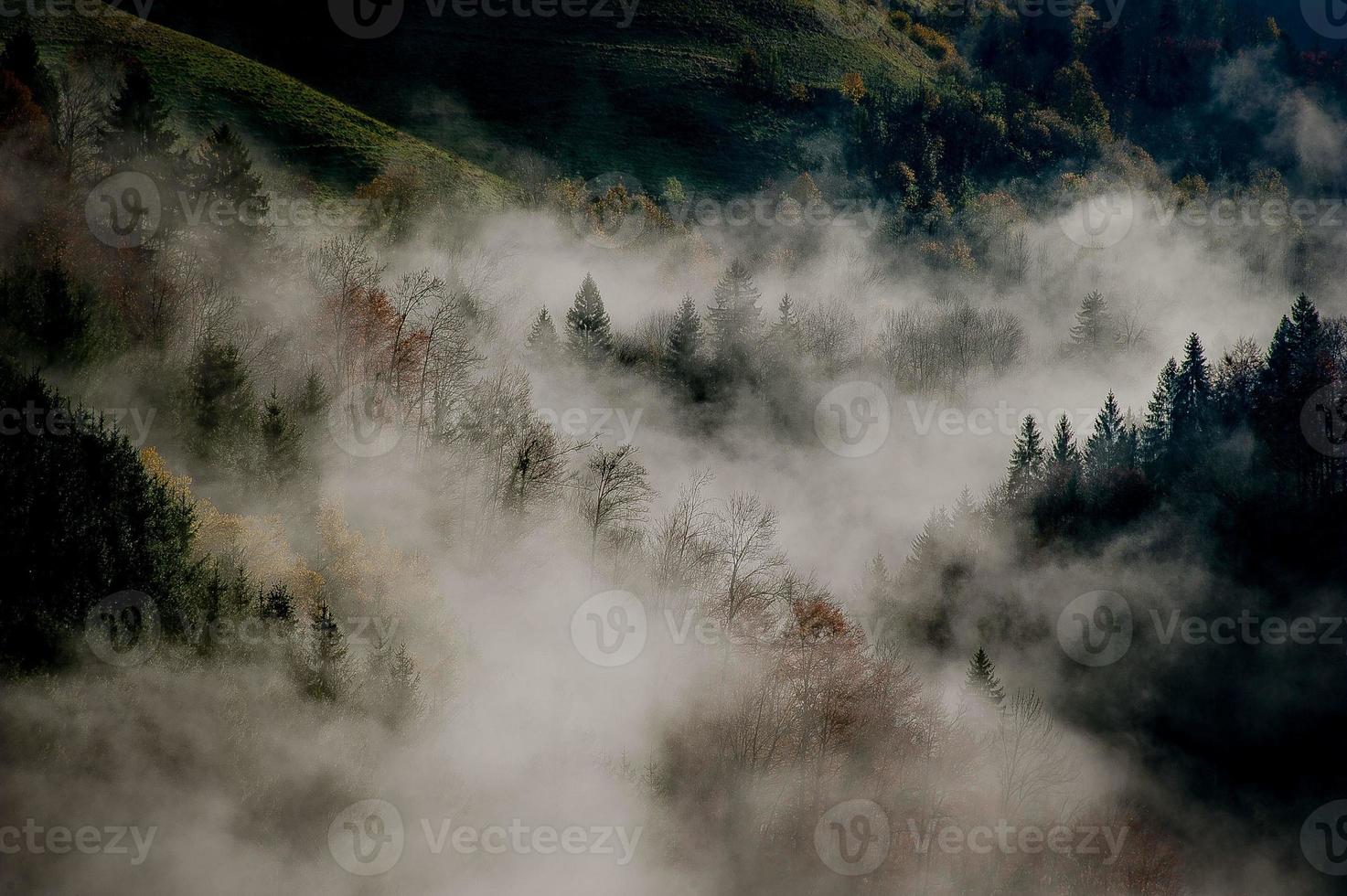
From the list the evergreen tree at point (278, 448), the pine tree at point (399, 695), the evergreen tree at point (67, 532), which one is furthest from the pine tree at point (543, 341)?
the evergreen tree at point (67, 532)

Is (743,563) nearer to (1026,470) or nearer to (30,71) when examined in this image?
(1026,470)

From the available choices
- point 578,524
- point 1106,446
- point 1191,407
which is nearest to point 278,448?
point 578,524

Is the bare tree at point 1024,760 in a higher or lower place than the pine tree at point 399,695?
lower

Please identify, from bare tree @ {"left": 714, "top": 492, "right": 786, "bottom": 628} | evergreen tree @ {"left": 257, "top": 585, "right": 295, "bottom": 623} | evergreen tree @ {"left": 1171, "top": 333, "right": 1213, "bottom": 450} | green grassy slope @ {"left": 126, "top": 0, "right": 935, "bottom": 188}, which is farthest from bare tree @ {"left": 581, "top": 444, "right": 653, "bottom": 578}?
green grassy slope @ {"left": 126, "top": 0, "right": 935, "bottom": 188}

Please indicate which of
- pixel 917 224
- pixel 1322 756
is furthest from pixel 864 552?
pixel 917 224

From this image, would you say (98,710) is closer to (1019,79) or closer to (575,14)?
(575,14)

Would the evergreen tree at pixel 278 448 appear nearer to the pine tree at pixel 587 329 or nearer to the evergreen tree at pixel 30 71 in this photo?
the evergreen tree at pixel 30 71
